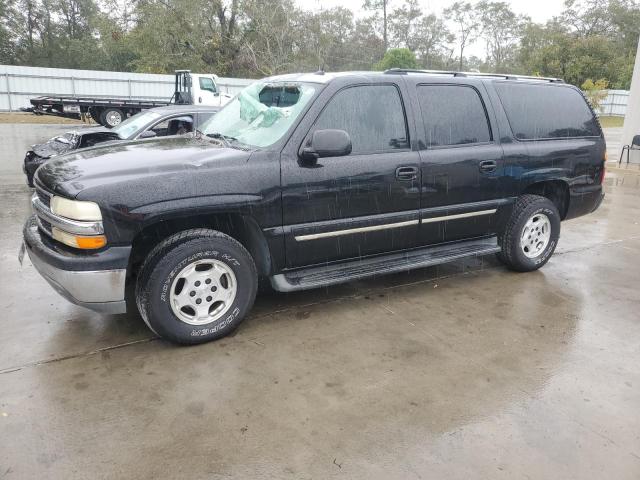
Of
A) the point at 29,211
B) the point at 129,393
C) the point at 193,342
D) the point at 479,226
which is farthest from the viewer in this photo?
the point at 29,211

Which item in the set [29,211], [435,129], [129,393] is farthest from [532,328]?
[29,211]

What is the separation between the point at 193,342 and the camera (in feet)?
11.8

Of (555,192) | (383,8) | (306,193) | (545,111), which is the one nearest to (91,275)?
(306,193)

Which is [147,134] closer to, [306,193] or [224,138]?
[224,138]

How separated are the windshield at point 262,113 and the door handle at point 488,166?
1678 millimetres

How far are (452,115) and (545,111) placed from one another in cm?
122

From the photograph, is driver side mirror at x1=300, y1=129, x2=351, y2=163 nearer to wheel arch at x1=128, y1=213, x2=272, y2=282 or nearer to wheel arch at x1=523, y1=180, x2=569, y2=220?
wheel arch at x1=128, y1=213, x2=272, y2=282

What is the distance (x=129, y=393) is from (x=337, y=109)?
243 centimetres

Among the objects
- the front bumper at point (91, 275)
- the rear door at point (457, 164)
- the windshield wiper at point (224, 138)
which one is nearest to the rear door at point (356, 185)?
the rear door at point (457, 164)

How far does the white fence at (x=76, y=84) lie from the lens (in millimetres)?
25719

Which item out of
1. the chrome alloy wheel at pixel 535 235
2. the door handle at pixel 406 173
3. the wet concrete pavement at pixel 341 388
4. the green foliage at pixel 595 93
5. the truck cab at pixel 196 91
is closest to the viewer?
the wet concrete pavement at pixel 341 388

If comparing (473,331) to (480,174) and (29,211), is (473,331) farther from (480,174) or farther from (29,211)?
(29,211)

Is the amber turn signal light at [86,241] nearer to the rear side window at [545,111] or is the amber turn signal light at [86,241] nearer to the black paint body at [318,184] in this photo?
the black paint body at [318,184]

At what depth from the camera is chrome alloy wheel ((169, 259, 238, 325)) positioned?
3.52m
